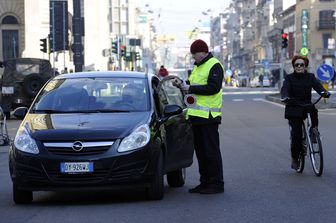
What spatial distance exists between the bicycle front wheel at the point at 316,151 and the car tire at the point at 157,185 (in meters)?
2.86

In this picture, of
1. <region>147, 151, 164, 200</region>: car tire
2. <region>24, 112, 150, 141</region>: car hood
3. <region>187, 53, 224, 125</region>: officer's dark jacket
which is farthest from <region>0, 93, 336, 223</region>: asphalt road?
<region>187, 53, 224, 125</region>: officer's dark jacket

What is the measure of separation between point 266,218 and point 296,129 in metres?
3.73

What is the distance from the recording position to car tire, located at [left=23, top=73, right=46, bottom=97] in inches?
1029

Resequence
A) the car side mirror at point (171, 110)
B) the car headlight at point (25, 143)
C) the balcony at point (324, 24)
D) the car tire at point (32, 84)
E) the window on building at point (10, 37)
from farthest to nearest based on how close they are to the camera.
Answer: the balcony at point (324, 24) < the window on building at point (10, 37) < the car tire at point (32, 84) < the car side mirror at point (171, 110) < the car headlight at point (25, 143)

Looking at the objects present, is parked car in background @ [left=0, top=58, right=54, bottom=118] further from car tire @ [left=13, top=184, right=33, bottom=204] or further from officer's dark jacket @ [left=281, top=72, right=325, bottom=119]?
car tire @ [left=13, top=184, right=33, bottom=204]

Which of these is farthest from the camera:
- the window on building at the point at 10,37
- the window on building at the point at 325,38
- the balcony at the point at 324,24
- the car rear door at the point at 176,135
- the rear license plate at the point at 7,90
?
the window on building at the point at 325,38

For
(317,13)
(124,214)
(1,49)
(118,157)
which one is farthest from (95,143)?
(317,13)

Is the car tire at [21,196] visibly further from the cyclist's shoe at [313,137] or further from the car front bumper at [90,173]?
the cyclist's shoe at [313,137]

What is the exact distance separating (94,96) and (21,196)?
59.7 inches

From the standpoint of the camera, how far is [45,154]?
8156 millimetres

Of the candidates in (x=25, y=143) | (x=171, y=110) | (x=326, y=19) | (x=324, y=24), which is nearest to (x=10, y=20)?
(x=324, y=24)

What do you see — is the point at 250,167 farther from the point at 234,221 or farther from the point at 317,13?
the point at 317,13

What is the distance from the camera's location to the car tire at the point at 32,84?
2614 cm

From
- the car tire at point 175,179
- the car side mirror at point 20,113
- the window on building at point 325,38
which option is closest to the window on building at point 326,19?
the window on building at point 325,38
